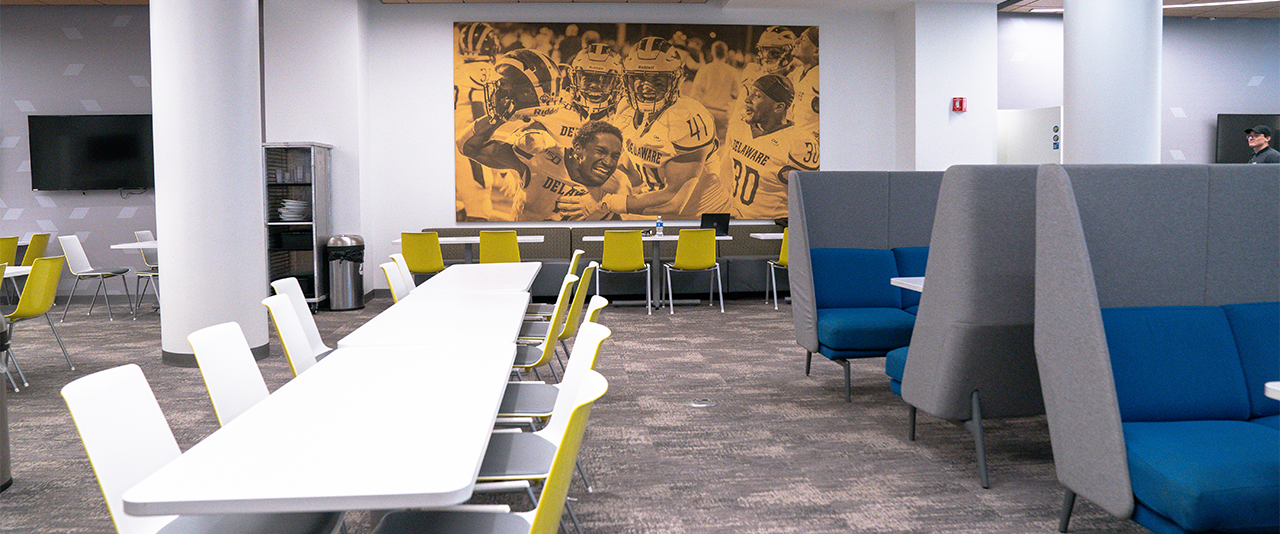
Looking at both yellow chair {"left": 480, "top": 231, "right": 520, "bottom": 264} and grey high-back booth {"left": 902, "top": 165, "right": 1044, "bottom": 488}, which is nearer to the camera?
grey high-back booth {"left": 902, "top": 165, "right": 1044, "bottom": 488}

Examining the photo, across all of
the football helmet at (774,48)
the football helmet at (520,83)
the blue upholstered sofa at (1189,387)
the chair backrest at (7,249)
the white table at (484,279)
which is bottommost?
the blue upholstered sofa at (1189,387)

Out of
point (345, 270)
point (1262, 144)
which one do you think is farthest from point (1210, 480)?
point (345, 270)

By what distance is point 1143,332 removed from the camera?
2.89 metres

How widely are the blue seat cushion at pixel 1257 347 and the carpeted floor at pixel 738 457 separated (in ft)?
2.03

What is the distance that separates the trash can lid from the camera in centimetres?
935

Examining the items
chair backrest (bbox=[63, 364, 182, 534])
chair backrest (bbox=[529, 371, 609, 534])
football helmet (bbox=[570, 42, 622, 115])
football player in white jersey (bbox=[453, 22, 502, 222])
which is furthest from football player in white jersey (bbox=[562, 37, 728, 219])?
chair backrest (bbox=[529, 371, 609, 534])

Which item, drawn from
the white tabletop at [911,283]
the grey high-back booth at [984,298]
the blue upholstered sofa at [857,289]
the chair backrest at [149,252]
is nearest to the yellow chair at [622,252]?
the blue upholstered sofa at [857,289]

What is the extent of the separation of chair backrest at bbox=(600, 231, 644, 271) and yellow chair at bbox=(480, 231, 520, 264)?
3.12ft

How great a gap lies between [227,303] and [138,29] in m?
5.90

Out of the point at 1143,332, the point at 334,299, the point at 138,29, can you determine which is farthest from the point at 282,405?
the point at 138,29

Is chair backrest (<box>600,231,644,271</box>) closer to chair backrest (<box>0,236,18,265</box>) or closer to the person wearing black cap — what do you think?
chair backrest (<box>0,236,18,265</box>)

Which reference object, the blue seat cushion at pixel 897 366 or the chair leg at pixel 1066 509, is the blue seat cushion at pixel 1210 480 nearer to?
the chair leg at pixel 1066 509

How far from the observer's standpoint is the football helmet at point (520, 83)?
10.4 meters

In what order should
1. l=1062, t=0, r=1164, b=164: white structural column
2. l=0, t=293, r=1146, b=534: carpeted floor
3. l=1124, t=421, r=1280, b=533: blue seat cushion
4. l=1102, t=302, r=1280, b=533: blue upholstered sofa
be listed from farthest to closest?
l=1062, t=0, r=1164, b=164: white structural column
l=0, t=293, r=1146, b=534: carpeted floor
l=1102, t=302, r=1280, b=533: blue upholstered sofa
l=1124, t=421, r=1280, b=533: blue seat cushion
